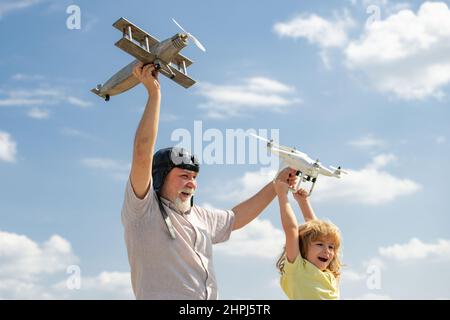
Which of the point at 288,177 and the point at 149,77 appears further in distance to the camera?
the point at 288,177

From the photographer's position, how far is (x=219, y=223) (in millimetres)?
9133

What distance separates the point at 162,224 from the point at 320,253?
283 centimetres

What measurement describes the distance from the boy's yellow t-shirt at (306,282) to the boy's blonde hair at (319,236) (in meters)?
0.24

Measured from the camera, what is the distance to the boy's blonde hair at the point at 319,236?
372 inches

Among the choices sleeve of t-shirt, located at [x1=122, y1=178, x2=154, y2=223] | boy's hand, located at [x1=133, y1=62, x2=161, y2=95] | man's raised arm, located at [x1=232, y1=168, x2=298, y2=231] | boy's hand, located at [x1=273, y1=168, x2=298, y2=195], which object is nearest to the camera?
sleeve of t-shirt, located at [x1=122, y1=178, x2=154, y2=223]

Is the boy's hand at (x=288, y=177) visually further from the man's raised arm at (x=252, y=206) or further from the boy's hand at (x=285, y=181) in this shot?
the man's raised arm at (x=252, y=206)

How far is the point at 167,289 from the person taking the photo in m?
7.72

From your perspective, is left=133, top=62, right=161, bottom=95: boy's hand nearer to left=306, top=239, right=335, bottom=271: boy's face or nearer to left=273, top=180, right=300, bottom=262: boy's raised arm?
left=273, top=180, right=300, bottom=262: boy's raised arm

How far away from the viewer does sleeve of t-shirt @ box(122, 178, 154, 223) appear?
7.84 meters

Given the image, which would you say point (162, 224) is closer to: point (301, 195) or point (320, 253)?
point (320, 253)

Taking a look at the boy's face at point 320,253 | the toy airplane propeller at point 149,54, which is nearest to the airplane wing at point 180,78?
the toy airplane propeller at point 149,54

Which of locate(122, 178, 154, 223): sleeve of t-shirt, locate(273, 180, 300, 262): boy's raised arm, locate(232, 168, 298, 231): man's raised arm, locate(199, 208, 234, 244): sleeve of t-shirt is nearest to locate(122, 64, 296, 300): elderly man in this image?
locate(122, 178, 154, 223): sleeve of t-shirt

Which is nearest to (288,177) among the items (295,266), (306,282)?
(295,266)
